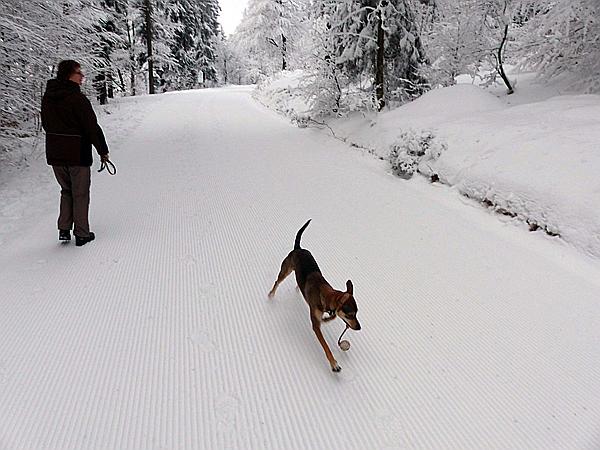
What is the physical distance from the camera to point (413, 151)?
726 centimetres

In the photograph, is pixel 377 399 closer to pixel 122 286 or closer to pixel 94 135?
pixel 122 286

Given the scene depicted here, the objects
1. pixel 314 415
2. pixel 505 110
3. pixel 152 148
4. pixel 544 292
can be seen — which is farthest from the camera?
pixel 152 148

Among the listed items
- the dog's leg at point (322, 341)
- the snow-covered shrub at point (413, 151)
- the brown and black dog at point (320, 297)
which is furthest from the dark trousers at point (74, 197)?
the snow-covered shrub at point (413, 151)

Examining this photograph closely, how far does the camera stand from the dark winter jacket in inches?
162

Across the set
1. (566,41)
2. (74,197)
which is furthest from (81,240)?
(566,41)

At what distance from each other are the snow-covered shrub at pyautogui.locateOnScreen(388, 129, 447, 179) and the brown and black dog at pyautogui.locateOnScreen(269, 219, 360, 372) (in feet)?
14.3

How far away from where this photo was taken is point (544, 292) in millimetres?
3664

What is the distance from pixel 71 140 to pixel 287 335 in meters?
3.34

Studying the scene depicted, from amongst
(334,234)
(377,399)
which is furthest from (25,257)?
(377,399)

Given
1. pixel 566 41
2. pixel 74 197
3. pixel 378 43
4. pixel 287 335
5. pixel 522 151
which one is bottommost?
pixel 287 335

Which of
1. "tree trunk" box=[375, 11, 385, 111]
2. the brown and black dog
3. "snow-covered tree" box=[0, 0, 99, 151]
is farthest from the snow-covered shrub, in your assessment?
"snow-covered tree" box=[0, 0, 99, 151]

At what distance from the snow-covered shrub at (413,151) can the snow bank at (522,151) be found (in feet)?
0.48

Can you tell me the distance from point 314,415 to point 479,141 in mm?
5713

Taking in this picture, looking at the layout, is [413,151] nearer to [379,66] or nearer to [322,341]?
[379,66]
